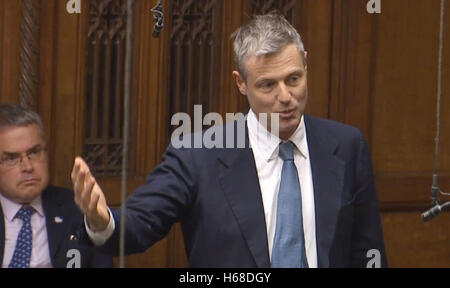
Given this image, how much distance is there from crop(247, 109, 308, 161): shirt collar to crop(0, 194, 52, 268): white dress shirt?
1.01m

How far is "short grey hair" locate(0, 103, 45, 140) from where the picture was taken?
4.27m

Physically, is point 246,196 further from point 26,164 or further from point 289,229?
point 26,164

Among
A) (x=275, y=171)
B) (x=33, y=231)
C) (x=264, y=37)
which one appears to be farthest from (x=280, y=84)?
(x=33, y=231)

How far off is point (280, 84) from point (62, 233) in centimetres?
115

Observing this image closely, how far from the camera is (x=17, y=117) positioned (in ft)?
14.1

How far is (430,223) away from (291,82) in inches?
67.1

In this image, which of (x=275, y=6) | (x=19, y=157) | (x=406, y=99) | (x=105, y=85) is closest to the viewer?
(x=19, y=157)

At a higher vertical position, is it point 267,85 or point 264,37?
point 264,37

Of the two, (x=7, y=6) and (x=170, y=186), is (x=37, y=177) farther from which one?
(x=170, y=186)

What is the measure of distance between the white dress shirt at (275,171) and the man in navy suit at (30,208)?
923 mm

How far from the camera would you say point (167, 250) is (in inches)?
191

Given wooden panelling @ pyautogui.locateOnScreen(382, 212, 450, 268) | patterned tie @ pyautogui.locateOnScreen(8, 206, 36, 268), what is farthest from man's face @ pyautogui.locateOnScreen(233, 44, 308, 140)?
wooden panelling @ pyautogui.locateOnScreen(382, 212, 450, 268)

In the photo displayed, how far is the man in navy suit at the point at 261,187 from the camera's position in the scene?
11.6ft

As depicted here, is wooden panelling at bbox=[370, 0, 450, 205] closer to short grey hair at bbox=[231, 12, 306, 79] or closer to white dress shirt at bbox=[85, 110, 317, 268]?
white dress shirt at bbox=[85, 110, 317, 268]
